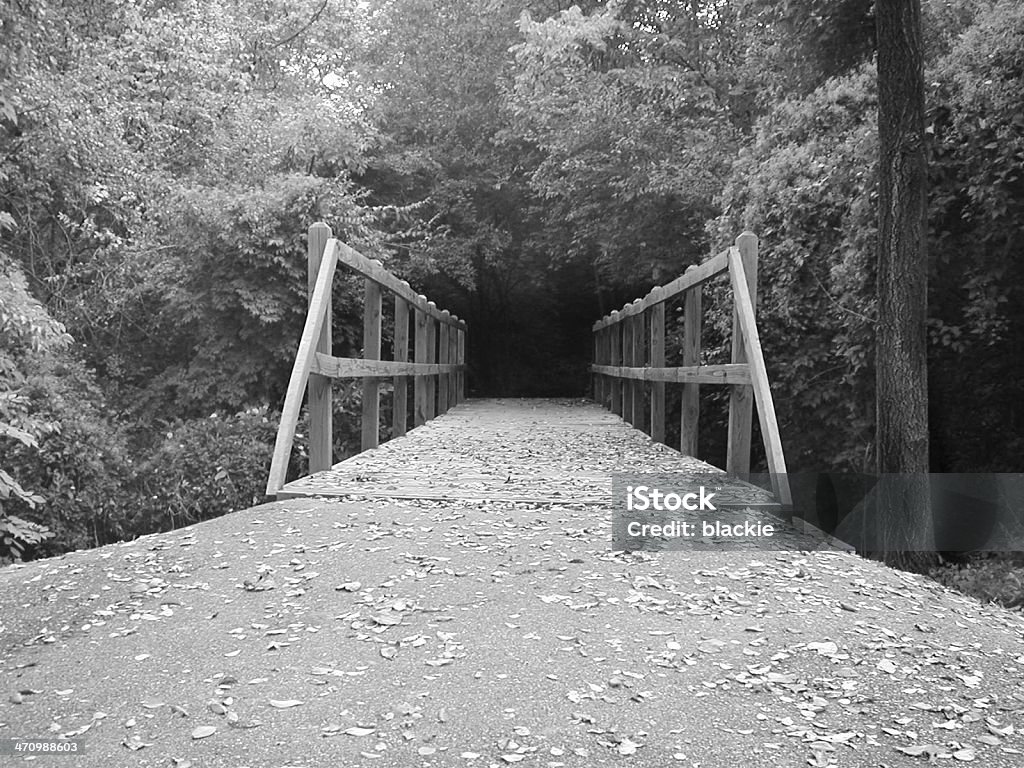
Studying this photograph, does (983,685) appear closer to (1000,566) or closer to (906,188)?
(906,188)

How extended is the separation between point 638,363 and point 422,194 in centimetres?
894

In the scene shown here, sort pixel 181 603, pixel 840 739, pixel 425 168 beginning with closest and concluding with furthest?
pixel 840 739
pixel 181 603
pixel 425 168

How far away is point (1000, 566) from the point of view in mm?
A: 6379

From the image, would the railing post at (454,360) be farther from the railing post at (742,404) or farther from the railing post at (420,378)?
the railing post at (742,404)

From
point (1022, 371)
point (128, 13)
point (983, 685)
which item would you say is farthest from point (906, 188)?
point (128, 13)

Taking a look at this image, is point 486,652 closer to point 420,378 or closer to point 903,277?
point 903,277

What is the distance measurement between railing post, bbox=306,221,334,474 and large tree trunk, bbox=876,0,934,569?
3196 millimetres

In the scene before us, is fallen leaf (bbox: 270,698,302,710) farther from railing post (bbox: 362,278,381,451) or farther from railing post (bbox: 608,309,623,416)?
railing post (bbox: 608,309,623,416)

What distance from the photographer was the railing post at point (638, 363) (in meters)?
9.10

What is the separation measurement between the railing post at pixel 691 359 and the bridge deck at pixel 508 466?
159 millimetres

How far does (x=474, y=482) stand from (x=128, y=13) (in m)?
7.04

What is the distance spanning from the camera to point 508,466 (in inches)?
229

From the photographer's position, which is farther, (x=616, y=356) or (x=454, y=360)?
(x=454, y=360)

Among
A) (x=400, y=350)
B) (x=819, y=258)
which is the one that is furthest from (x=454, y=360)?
(x=819, y=258)
